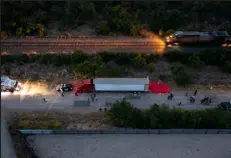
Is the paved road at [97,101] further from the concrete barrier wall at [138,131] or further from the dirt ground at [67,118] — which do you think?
the concrete barrier wall at [138,131]

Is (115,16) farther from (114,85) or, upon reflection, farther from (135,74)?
(114,85)

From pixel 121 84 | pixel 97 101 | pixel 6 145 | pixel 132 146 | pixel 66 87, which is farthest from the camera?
pixel 66 87

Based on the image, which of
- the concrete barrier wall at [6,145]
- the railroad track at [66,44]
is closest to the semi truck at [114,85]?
the railroad track at [66,44]

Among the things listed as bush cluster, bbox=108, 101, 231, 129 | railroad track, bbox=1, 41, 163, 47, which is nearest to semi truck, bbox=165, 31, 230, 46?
railroad track, bbox=1, 41, 163, 47

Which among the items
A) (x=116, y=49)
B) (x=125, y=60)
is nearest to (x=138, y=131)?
(x=125, y=60)

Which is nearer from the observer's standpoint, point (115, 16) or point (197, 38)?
point (197, 38)

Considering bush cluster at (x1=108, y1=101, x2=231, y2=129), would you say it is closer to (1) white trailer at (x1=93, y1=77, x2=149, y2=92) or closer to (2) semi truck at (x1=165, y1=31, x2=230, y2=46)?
(1) white trailer at (x1=93, y1=77, x2=149, y2=92)
